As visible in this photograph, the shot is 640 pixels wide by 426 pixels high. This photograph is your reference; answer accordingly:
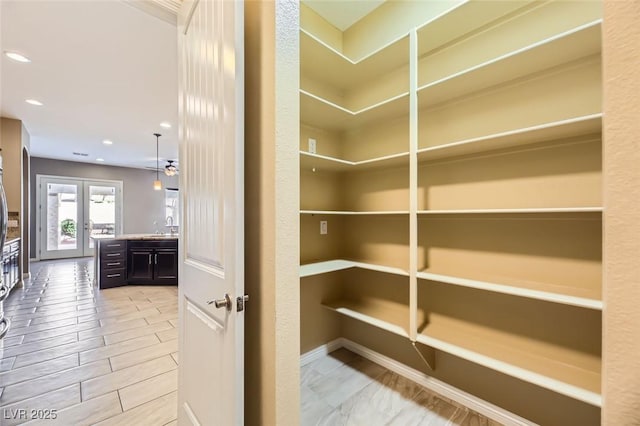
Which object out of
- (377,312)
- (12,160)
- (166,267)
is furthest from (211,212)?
(12,160)

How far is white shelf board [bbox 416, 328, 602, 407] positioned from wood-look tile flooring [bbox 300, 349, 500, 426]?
0.47 meters

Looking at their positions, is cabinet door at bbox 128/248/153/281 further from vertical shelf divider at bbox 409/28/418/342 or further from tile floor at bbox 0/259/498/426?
vertical shelf divider at bbox 409/28/418/342

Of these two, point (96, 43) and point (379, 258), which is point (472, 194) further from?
point (96, 43)

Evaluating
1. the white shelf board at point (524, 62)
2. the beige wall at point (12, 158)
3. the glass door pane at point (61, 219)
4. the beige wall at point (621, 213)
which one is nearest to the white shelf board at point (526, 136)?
the white shelf board at point (524, 62)

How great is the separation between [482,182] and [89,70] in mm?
4158

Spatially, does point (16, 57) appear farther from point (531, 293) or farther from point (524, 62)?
point (531, 293)

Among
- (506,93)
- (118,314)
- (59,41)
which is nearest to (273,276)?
(506,93)

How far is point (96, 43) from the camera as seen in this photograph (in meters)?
2.55

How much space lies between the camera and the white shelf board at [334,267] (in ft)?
6.34

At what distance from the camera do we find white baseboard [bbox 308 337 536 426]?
164 centimetres

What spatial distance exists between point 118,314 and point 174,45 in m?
3.35

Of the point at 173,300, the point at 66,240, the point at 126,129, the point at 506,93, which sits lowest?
the point at 173,300

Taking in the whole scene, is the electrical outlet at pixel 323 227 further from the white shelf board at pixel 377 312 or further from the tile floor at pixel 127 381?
the tile floor at pixel 127 381

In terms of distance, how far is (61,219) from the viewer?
7.59 m
